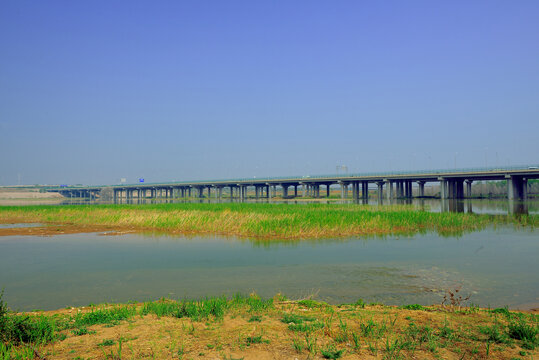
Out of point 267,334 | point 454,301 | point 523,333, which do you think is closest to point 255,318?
point 267,334

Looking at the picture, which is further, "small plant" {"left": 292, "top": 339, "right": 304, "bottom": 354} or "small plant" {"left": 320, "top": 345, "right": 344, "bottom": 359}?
"small plant" {"left": 292, "top": 339, "right": 304, "bottom": 354}

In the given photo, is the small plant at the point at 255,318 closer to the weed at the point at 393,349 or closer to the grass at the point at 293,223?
the weed at the point at 393,349

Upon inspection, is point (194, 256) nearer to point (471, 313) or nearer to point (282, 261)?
point (282, 261)

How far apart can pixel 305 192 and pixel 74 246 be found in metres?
110

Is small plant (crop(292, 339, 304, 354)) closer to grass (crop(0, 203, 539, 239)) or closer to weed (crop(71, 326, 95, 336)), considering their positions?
weed (crop(71, 326, 95, 336))

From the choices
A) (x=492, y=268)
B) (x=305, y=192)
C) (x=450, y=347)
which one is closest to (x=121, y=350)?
(x=450, y=347)

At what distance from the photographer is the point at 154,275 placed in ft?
51.3

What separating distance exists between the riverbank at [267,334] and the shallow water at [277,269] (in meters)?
3.11

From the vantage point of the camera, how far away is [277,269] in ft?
53.6

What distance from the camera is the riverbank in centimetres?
653

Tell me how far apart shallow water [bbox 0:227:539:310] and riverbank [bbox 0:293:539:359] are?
3.11 m

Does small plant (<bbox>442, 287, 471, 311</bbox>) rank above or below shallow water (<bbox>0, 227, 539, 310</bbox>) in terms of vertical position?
above

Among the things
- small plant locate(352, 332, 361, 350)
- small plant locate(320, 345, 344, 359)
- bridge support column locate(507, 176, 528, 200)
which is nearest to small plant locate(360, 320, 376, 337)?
small plant locate(352, 332, 361, 350)

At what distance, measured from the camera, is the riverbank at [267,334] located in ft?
21.4
